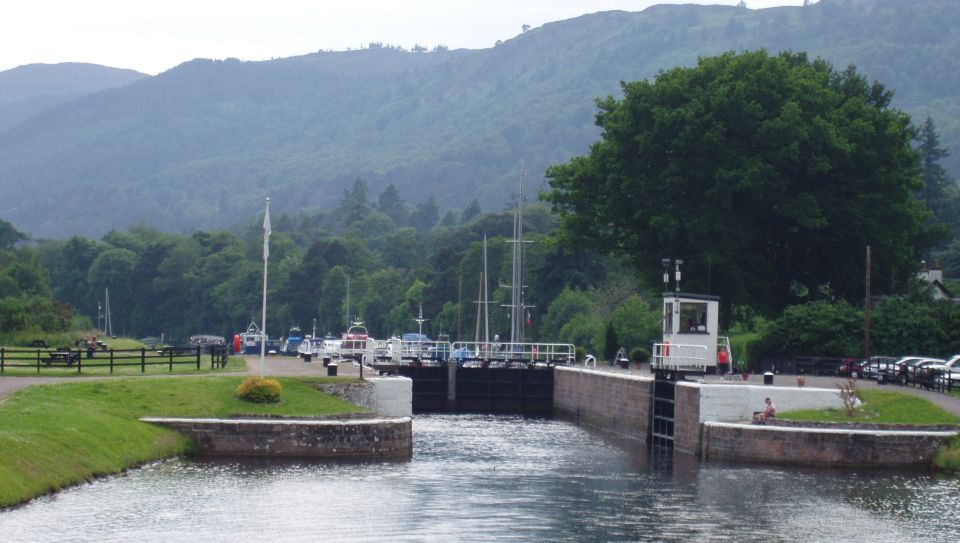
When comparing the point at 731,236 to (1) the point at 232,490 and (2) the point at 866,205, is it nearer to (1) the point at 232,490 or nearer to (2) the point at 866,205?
(2) the point at 866,205

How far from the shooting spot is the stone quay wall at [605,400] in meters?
64.8

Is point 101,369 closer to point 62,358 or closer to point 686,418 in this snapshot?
point 62,358

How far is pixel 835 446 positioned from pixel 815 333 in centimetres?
A: 2258

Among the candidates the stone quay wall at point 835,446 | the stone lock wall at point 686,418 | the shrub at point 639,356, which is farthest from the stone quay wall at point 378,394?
the shrub at point 639,356

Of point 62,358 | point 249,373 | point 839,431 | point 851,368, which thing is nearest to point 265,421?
point 249,373

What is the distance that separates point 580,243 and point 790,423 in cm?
3680

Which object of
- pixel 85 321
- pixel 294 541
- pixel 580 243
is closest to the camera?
pixel 294 541

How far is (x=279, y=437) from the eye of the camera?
1972 inches

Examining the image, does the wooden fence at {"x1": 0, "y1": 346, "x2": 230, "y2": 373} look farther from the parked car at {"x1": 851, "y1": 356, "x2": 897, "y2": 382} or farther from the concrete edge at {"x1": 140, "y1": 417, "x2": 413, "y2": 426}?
the parked car at {"x1": 851, "y1": 356, "x2": 897, "y2": 382}

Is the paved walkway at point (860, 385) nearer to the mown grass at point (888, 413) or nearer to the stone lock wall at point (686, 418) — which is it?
the mown grass at point (888, 413)

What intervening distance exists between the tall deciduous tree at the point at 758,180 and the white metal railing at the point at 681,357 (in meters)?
11.1

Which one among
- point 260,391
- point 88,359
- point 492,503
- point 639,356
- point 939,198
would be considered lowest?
point 492,503

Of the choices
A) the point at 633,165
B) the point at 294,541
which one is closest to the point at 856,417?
the point at 294,541

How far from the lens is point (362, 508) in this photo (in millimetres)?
39750
